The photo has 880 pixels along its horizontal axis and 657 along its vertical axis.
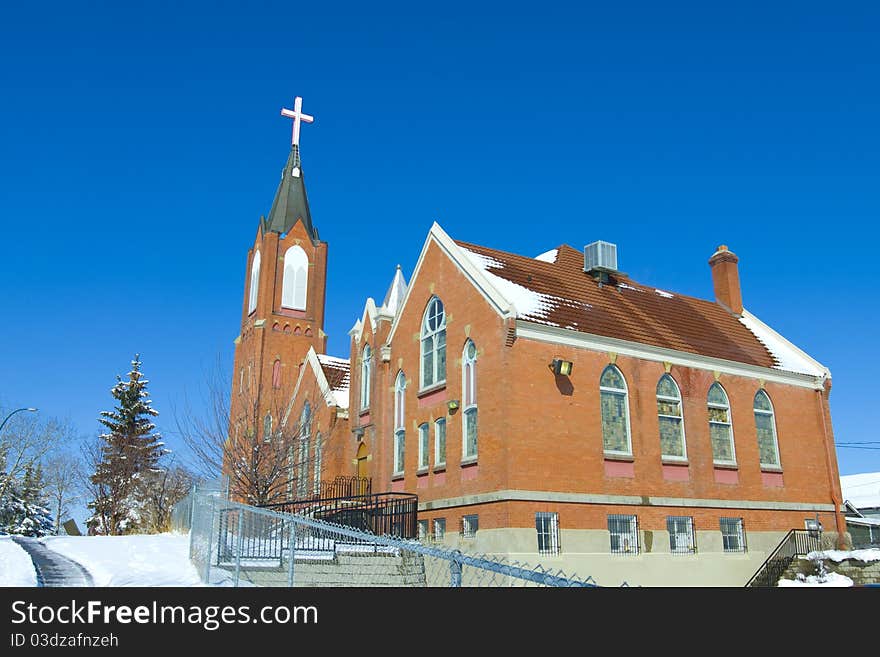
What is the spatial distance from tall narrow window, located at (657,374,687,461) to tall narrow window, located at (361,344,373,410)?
11.0 metres

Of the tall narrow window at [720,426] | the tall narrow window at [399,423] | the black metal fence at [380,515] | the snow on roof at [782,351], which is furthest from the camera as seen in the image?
the snow on roof at [782,351]

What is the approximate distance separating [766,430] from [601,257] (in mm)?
8337

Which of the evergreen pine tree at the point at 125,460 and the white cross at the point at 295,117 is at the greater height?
the white cross at the point at 295,117

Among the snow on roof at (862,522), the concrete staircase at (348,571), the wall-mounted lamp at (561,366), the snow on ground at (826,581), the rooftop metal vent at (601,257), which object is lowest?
the snow on ground at (826,581)

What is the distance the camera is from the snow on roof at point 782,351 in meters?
28.0

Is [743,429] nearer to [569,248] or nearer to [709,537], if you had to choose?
[709,537]

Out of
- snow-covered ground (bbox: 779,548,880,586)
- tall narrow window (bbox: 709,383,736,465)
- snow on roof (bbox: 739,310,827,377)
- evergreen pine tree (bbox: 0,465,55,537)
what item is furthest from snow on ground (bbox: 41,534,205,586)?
evergreen pine tree (bbox: 0,465,55,537)

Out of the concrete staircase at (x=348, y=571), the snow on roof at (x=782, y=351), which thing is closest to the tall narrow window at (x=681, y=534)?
the snow on roof at (x=782, y=351)

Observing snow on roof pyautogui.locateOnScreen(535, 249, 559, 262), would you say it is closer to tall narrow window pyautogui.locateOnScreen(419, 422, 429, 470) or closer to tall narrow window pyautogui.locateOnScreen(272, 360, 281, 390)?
tall narrow window pyautogui.locateOnScreen(419, 422, 429, 470)

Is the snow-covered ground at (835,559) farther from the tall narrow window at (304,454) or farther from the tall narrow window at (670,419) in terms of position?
the tall narrow window at (304,454)

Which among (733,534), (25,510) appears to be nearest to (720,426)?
(733,534)

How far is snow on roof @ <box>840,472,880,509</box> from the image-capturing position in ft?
127

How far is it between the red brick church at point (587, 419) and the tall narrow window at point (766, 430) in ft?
0.19

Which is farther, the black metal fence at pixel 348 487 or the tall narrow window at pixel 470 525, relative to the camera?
the black metal fence at pixel 348 487
